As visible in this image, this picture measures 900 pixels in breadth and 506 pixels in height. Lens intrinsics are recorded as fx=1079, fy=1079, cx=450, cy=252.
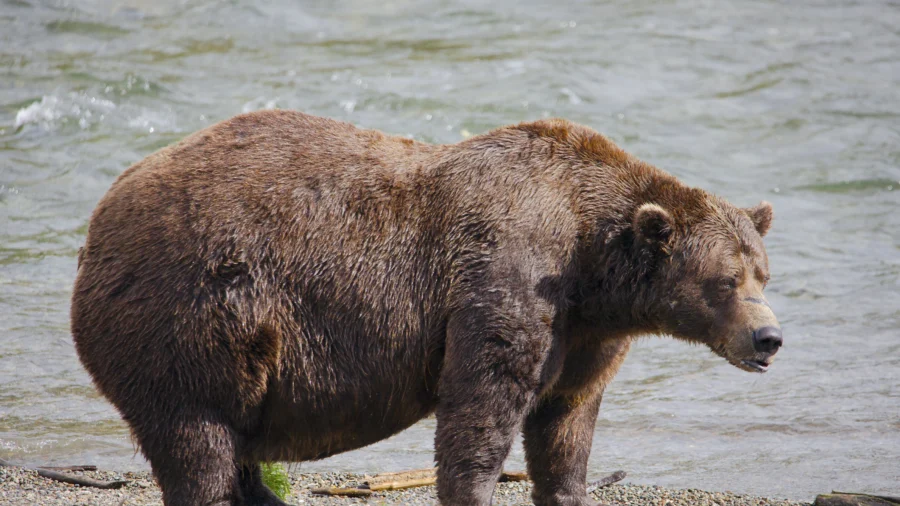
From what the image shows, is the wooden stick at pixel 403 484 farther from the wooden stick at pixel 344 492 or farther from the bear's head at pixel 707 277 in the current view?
the bear's head at pixel 707 277

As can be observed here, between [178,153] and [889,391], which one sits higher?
[178,153]

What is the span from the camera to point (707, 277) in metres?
5.88

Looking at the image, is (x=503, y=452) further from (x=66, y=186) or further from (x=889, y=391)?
(x=66, y=186)

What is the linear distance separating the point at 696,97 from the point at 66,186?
10863mm

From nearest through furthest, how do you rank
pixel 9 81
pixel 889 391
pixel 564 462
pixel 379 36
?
pixel 564 462, pixel 889 391, pixel 9 81, pixel 379 36

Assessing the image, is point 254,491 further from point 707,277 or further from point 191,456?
point 707,277

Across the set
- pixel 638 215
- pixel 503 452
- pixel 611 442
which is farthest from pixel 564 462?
pixel 611 442

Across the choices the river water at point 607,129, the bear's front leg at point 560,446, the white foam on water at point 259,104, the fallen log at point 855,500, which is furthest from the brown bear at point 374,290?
the white foam on water at point 259,104

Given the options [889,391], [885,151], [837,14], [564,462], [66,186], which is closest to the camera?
[564,462]

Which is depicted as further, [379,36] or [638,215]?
[379,36]

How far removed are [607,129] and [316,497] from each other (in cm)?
1150

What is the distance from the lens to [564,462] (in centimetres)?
667

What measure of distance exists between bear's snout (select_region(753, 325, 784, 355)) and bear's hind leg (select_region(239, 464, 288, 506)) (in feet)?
9.77

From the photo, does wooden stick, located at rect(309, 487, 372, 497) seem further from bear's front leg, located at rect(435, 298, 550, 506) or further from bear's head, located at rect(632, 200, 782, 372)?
bear's head, located at rect(632, 200, 782, 372)
